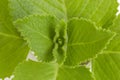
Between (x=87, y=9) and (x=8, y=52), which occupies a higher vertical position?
(x=87, y=9)

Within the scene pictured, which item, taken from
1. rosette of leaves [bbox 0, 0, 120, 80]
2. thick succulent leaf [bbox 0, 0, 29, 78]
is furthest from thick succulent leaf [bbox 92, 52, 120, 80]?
thick succulent leaf [bbox 0, 0, 29, 78]

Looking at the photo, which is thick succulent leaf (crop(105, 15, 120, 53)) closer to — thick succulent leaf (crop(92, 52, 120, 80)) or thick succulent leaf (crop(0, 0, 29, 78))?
thick succulent leaf (crop(92, 52, 120, 80))

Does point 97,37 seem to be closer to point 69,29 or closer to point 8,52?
point 69,29

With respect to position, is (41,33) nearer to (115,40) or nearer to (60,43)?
(60,43)

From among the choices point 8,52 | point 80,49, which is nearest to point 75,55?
point 80,49

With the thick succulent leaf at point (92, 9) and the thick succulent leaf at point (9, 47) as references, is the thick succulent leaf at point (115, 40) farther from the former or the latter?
the thick succulent leaf at point (9, 47)

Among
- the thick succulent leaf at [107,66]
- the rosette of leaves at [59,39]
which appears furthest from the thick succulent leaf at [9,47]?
the thick succulent leaf at [107,66]

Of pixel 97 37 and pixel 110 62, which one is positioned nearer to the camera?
pixel 97 37

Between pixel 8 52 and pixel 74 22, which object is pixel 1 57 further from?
pixel 74 22
